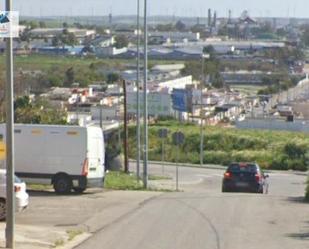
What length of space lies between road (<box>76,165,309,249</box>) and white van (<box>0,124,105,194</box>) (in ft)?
7.55

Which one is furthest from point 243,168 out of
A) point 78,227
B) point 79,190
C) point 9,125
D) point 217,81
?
point 217,81

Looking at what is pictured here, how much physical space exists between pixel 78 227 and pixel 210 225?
282 cm

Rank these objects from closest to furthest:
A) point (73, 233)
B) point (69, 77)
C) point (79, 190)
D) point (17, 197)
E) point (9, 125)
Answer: point (9, 125)
point (73, 233)
point (17, 197)
point (79, 190)
point (69, 77)

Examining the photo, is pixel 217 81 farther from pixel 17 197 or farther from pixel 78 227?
pixel 17 197

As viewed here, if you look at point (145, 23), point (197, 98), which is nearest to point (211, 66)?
point (197, 98)

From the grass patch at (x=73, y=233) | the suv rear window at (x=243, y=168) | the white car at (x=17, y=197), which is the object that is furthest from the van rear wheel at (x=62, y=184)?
the grass patch at (x=73, y=233)

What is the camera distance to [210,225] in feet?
66.5

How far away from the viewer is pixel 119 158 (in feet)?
160

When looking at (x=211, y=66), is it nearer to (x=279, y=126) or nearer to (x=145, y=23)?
(x=279, y=126)

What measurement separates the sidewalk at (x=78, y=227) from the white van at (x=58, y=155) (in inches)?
35.7

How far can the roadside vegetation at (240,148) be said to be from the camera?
189 ft

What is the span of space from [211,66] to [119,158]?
123 metres

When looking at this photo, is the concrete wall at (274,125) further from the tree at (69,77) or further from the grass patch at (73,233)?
the grass patch at (73,233)

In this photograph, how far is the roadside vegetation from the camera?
2269 inches
